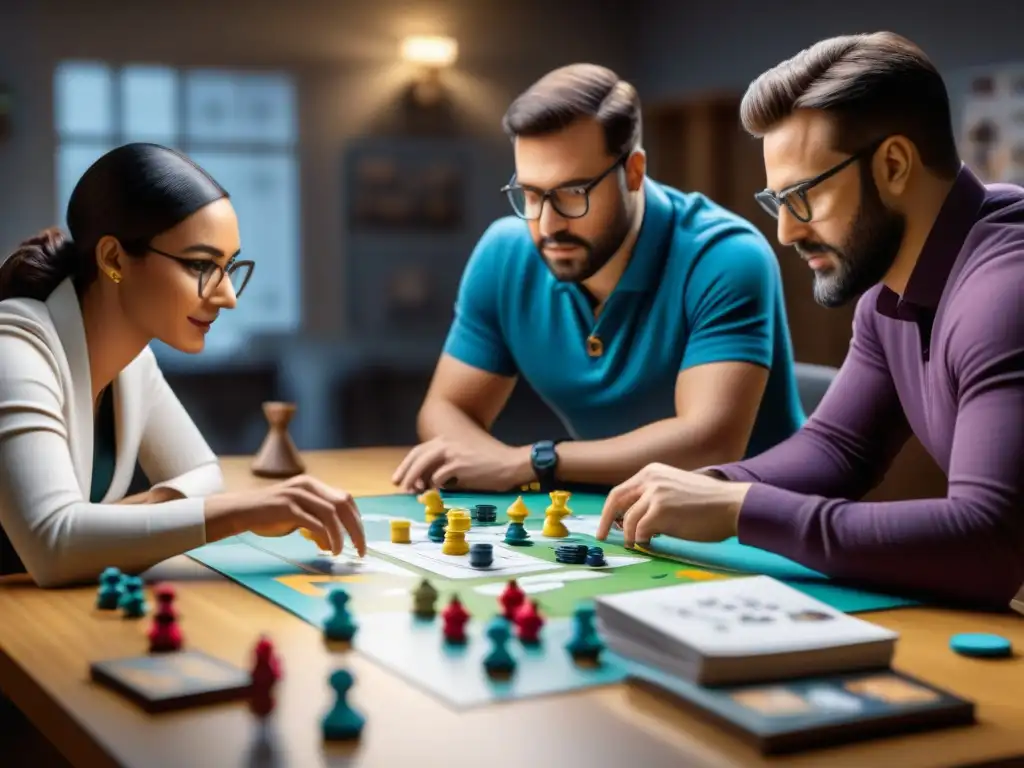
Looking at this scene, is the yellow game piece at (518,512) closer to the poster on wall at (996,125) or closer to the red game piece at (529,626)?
the red game piece at (529,626)

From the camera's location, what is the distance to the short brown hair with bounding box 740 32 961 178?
1697mm

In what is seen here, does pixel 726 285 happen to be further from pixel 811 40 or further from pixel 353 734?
pixel 811 40

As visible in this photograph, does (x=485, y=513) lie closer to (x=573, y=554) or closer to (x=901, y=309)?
(x=573, y=554)

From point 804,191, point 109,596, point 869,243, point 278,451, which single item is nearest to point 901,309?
point 869,243

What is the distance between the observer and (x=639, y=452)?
2285mm

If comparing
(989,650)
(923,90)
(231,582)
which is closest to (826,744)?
(989,650)

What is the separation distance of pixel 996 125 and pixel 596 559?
4.13 m

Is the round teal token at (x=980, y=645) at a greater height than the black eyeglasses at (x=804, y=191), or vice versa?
the black eyeglasses at (x=804, y=191)

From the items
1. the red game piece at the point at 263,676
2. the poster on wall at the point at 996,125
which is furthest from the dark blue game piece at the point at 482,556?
the poster on wall at the point at 996,125

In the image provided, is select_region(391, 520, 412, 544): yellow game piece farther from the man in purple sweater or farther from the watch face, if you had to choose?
the watch face

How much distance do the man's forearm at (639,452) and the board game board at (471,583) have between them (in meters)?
0.24

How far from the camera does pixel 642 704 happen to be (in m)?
1.17

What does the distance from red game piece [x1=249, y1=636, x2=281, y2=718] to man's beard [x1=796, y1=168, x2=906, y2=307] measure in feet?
3.18

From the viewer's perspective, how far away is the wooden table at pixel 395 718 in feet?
3.42
